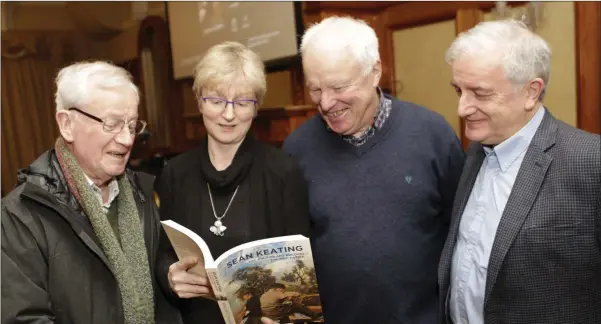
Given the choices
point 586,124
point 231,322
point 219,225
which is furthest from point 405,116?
point 586,124

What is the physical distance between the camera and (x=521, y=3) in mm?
3344

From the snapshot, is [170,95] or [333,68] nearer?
[333,68]

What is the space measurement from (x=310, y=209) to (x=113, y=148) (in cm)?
66

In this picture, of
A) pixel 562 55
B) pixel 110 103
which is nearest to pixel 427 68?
pixel 562 55

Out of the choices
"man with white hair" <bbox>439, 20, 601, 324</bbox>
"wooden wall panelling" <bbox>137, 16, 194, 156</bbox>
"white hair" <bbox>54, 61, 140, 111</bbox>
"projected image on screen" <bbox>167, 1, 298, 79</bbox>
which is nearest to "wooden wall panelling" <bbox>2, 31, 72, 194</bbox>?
"wooden wall panelling" <bbox>137, 16, 194, 156</bbox>

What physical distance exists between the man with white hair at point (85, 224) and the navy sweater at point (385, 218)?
0.55 meters

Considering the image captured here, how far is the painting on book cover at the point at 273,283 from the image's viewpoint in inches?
57.8

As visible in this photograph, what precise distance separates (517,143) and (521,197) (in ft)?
0.55

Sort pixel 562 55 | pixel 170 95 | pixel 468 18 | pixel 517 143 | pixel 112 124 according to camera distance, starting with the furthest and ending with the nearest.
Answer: pixel 170 95
pixel 468 18
pixel 562 55
pixel 112 124
pixel 517 143

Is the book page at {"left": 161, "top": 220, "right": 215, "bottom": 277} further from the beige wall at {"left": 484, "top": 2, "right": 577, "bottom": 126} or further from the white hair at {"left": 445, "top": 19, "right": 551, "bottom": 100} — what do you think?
the beige wall at {"left": 484, "top": 2, "right": 577, "bottom": 126}

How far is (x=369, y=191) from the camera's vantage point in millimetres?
1832

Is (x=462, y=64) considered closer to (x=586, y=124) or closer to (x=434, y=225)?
(x=434, y=225)

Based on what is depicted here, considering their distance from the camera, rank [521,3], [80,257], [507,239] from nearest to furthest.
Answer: [507,239] < [80,257] < [521,3]

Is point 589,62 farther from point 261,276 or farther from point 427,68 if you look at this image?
point 261,276
